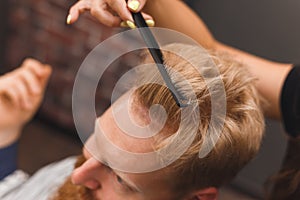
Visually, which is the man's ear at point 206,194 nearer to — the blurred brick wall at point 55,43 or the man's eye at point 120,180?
the man's eye at point 120,180

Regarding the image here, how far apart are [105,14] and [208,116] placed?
8.0 inches

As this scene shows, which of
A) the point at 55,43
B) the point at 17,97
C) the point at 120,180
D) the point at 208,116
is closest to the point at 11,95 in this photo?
the point at 17,97

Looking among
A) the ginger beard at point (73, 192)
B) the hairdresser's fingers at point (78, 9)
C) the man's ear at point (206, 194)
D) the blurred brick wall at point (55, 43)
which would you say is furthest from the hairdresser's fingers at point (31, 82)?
the blurred brick wall at point (55, 43)

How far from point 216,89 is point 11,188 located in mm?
523

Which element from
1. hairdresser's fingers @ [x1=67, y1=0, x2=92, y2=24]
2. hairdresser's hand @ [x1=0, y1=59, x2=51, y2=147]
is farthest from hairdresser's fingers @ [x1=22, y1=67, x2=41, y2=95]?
hairdresser's fingers @ [x1=67, y1=0, x2=92, y2=24]

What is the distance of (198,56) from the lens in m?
0.79

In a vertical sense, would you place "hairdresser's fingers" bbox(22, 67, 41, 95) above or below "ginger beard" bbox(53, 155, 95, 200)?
above

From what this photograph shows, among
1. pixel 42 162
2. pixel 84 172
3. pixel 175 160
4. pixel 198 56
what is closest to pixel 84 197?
pixel 84 172

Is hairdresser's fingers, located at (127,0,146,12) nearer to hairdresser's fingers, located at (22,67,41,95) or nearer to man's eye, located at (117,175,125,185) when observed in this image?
man's eye, located at (117,175,125,185)

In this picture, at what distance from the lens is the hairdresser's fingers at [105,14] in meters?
0.77

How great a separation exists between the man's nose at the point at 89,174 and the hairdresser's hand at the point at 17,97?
0.31 metres

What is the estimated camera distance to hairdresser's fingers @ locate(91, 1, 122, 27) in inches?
30.4

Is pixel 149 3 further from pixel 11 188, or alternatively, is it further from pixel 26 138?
pixel 26 138

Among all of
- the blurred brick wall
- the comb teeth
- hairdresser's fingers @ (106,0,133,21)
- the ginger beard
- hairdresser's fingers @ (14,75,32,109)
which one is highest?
hairdresser's fingers @ (106,0,133,21)
